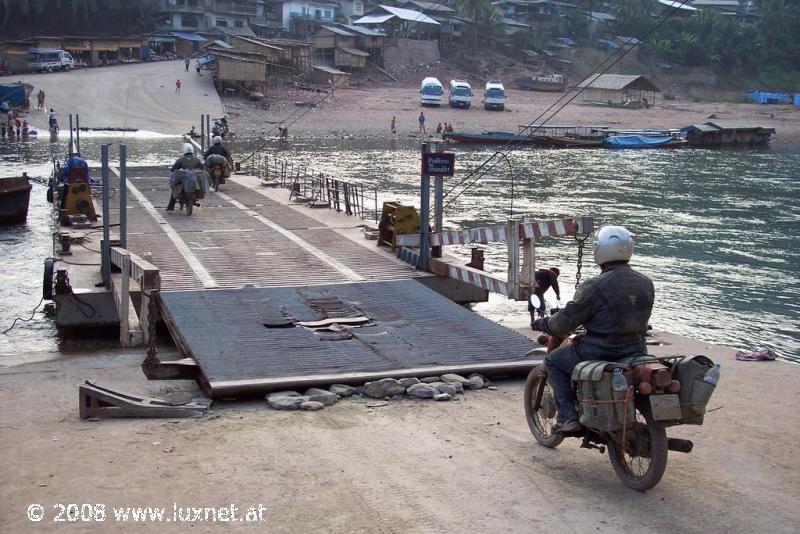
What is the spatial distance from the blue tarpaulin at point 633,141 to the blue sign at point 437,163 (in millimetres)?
49907

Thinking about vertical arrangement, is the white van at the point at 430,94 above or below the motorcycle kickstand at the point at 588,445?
above

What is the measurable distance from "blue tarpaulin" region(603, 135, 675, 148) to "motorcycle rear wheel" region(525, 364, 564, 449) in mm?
57279

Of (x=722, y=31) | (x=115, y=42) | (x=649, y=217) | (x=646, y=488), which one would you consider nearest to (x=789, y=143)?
(x=722, y=31)

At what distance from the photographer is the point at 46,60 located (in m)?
70.9

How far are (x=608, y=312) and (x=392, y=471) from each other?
1.89 meters

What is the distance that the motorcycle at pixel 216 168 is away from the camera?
1031 inches

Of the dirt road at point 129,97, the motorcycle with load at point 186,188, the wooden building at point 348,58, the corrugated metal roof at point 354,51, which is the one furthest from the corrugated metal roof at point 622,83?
the motorcycle with load at point 186,188

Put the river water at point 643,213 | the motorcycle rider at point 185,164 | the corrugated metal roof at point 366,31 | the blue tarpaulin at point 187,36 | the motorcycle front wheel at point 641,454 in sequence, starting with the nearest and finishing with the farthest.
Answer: the motorcycle front wheel at point 641,454
the river water at point 643,213
the motorcycle rider at point 185,164
the blue tarpaulin at point 187,36
the corrugated metal roof at point 366,31

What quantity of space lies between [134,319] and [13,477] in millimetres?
6872

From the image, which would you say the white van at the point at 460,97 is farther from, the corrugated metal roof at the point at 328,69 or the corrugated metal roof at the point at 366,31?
the corrugated metal roof at the point at 366,31

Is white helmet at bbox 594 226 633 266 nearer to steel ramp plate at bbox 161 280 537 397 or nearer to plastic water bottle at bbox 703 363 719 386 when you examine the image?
plastic water bottle at bbox 703 363 719 386

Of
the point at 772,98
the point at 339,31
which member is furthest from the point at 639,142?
the point at 772,98

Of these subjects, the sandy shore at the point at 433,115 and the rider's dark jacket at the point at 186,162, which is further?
the sandy shore at the point at 433,115

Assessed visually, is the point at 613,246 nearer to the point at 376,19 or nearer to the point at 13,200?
the point at 13,200
